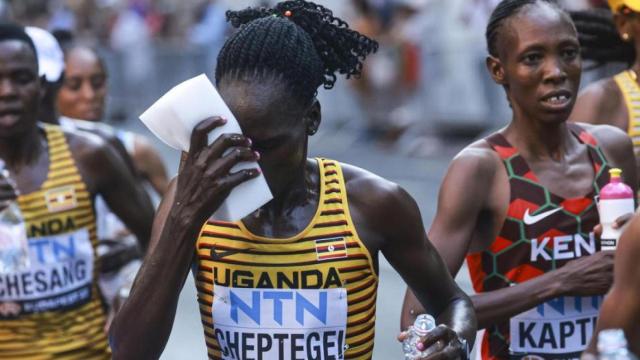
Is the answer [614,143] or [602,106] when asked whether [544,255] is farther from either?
[602,106]

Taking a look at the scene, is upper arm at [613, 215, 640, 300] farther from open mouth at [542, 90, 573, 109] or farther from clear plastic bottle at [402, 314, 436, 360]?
open mouth at [542, 90, 573, 109]

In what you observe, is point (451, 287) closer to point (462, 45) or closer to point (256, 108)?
point (256, 108)

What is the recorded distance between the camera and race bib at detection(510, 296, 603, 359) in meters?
5.36

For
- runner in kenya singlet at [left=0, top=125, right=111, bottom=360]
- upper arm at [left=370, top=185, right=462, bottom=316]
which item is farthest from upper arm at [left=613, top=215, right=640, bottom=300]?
runner in kenya singlet at [left=0, top=125, right=111, bottom=360]

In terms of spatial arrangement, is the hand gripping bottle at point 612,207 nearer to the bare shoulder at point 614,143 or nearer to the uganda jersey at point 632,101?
the bare shoulder at point 614,143

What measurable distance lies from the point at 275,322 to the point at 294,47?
796 mm

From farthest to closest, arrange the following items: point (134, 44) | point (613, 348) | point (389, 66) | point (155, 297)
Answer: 1. point (134, 44)
2. point (389, 66)
3. point (155, 297)
4. point (613, 348)

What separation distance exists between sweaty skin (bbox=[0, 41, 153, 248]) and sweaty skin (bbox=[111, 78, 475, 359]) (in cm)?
177

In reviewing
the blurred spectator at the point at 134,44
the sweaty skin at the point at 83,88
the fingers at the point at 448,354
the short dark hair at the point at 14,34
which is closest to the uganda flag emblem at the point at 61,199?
the short dark hair at the point at 14,34

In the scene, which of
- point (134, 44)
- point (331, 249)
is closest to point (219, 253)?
point (331, 249)

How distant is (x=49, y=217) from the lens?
6035 mm

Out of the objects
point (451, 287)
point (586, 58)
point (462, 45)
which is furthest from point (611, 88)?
point (462, 45)

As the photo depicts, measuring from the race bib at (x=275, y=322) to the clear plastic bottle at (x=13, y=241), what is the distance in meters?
1.76

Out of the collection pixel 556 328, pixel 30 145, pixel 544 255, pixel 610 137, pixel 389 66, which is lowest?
pixel 556 328
